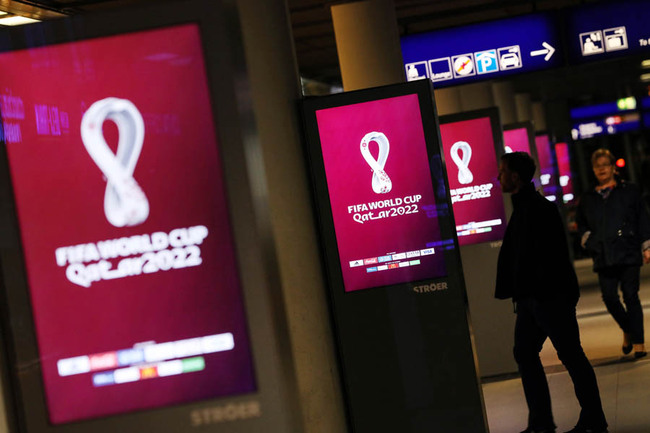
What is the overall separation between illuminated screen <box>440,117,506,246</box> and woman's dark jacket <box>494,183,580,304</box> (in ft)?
9.55

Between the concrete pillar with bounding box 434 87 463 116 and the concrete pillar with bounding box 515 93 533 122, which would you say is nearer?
the concrete pillar with bounding box 434 87 463 116

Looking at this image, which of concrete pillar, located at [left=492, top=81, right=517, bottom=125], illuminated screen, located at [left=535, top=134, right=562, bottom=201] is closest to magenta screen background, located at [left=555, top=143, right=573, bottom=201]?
illuminated screen, located at [left=535, top=134, right=562, bottom=201]

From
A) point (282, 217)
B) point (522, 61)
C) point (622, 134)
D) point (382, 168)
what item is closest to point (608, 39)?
point (522, 61)

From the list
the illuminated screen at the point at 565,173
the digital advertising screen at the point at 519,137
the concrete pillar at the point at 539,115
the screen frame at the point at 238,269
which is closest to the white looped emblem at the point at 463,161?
the digital advertising screen at the point at 519,137

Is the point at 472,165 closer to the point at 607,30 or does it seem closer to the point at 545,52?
the point at 545,52

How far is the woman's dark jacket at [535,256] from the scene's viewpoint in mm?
6621

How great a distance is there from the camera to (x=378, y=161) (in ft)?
21.1

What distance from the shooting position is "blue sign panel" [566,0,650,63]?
9742 millimetres

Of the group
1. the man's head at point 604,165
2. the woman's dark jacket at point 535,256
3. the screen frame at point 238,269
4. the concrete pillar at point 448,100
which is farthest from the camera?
the concrete pillar at point 448,100

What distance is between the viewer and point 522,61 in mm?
9750

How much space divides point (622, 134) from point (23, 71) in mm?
27341

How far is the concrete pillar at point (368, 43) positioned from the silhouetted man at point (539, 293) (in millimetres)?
3811

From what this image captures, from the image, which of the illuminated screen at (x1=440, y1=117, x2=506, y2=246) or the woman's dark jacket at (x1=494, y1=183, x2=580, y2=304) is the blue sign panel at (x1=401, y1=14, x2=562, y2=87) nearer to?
the illuminated screen at (x1=440, y1=117, x2=506, y2=246)

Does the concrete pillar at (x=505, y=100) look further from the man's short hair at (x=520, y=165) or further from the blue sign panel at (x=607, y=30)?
the man's short hair at (x=520, y=165)
